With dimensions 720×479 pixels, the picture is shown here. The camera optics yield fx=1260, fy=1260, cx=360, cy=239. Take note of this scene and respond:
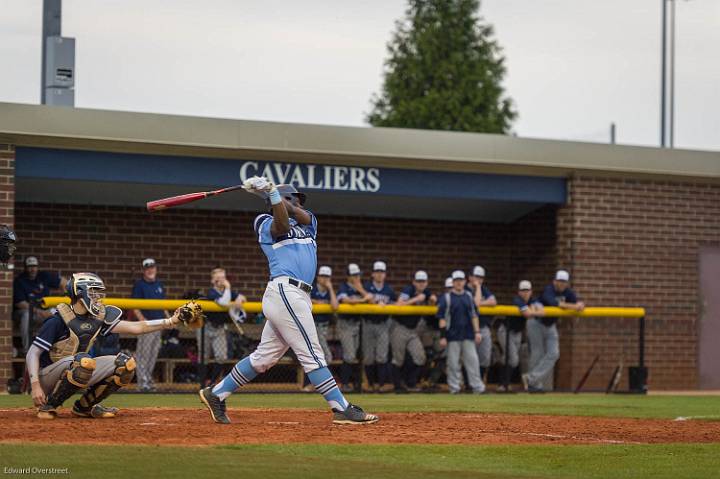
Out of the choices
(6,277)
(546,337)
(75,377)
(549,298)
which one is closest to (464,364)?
(546,337)

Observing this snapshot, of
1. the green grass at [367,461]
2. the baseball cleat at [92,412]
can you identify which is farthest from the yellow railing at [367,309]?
the green grass at [367,461]

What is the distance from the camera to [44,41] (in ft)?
64.8

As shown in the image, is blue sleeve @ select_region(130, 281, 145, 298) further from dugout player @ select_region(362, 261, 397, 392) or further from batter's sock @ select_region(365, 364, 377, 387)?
batter's sock @ select_region(365, 364, 377, 387)

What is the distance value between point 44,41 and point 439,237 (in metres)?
7.54

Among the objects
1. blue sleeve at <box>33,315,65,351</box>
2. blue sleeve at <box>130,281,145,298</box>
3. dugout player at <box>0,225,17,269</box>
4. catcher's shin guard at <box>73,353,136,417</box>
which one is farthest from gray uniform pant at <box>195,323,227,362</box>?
blue sleeve at <box>33,315,65,351</box>

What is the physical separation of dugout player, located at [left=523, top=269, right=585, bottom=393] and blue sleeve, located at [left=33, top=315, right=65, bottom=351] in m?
9.91

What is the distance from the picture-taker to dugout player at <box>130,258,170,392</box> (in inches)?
666

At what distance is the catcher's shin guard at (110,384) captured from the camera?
10547mm

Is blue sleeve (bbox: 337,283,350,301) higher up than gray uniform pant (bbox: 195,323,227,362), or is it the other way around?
blue sleeve (bbox: 337,283,350,301)

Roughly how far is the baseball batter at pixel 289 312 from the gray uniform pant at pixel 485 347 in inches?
343

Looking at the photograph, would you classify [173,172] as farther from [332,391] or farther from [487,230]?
[332,391]

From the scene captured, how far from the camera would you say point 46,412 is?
1066cm

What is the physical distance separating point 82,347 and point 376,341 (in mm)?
8046

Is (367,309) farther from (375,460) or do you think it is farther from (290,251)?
(375,460)
